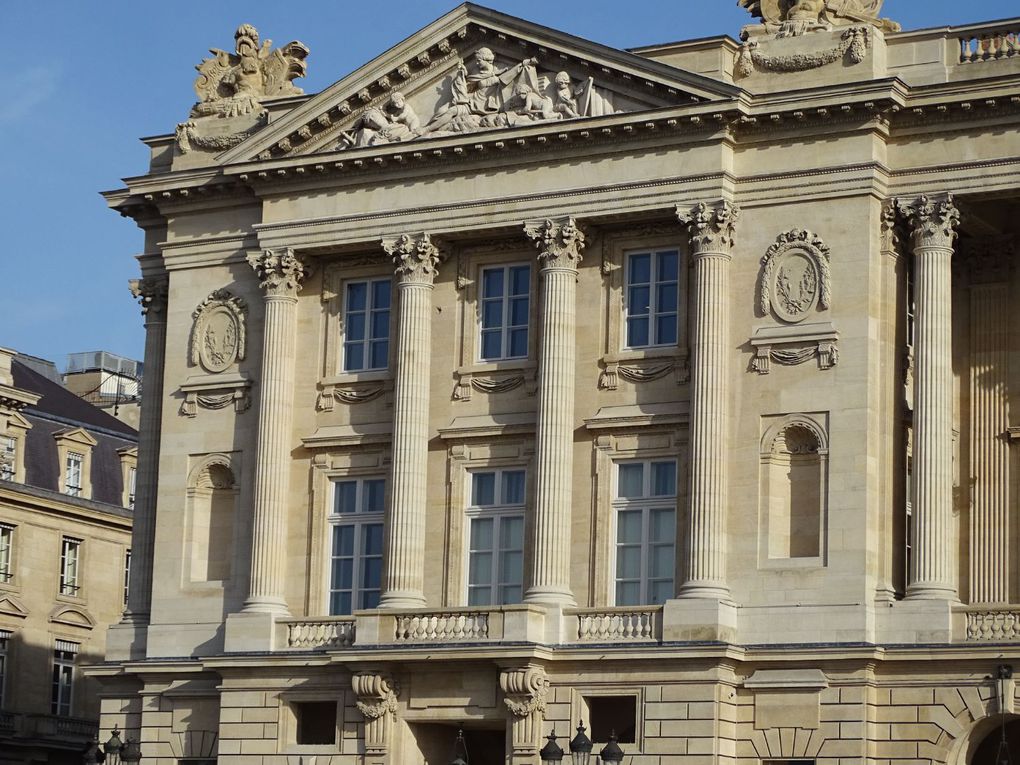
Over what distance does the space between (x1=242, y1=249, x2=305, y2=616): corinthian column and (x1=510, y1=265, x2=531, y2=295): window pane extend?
4779 millimetres

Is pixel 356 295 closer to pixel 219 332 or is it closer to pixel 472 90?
pixel 219 332

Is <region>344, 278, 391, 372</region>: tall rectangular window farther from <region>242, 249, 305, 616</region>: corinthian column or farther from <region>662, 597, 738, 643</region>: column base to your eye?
<region>662, 597, 738, 643</region>: column base

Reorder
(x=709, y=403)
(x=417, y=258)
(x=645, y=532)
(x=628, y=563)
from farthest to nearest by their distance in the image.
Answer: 1. (x=417, y=258)
2. (x=628, y=563)
3. (x=645, y=532)
4. (x=709, y=403)

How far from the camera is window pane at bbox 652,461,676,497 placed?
48.3 meters

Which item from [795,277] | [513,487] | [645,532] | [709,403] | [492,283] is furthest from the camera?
[492,283]

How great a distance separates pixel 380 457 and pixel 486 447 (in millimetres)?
2537

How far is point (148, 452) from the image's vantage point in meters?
55.8

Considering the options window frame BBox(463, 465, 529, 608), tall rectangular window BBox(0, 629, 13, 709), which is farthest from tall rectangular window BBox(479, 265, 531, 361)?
tall rectangular window BBox(0, 629, 13, 709)

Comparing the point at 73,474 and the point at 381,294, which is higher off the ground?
the point at 381,294

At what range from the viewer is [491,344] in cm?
5088

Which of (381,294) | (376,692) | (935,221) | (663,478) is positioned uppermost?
(935,221)

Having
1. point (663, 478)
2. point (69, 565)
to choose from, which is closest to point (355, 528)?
point (663, 478)

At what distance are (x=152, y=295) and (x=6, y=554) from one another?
1929cm

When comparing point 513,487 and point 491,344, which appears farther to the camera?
point 491,344
